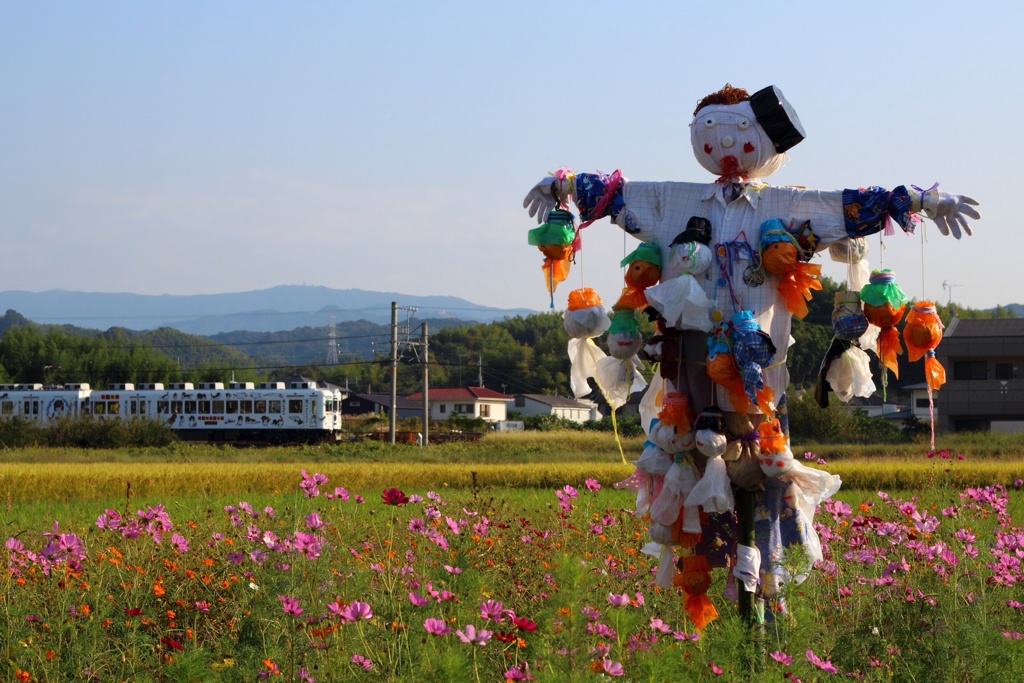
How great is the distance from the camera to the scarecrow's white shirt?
17.4 feet

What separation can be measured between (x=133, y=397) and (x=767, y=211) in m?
36.4

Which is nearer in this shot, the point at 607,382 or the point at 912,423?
the point at 607,382

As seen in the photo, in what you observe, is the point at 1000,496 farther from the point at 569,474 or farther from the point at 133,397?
the point at 133,397

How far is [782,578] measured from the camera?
4957 mm


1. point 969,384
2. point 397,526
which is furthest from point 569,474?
point 969,384

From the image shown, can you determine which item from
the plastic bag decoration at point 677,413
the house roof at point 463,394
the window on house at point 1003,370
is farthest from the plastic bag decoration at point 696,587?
the house roof at point 463,394

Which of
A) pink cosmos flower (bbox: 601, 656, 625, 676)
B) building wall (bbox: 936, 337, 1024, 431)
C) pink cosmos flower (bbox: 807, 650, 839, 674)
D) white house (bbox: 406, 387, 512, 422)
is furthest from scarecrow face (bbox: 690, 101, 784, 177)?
white house (bbox: 406, 387, 512, 422)

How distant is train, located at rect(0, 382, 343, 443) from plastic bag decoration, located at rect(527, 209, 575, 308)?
104 ft

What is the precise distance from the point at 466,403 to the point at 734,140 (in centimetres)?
Answer: 5912

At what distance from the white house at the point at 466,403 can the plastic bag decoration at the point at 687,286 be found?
57.4 metres

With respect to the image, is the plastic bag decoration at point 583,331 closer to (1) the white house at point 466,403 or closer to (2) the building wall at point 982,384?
(2) the building wall at point 982,384

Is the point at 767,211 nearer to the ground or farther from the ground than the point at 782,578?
farther from the ground

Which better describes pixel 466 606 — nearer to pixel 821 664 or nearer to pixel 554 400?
pixel 821 664

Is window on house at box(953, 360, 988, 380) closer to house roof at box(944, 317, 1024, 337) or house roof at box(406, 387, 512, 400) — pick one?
house roof at box(944, 317, 1024, 337)
